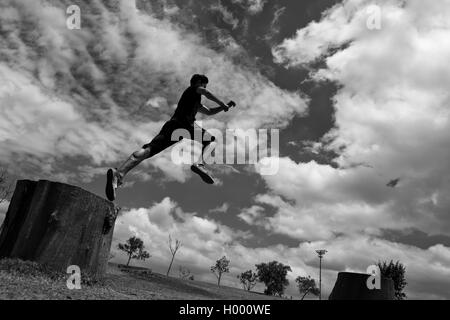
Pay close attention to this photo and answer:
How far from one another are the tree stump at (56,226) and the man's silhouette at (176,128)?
0.47 meters

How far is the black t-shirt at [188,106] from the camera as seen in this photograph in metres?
6.55

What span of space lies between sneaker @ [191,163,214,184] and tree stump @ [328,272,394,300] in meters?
4.06

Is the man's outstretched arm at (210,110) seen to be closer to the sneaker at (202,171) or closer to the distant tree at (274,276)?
the sneaker at (202,171)

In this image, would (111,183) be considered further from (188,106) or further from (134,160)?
(188,106)

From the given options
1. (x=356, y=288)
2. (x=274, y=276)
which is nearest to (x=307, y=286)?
(x=274, y=276)

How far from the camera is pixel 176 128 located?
21.2ft

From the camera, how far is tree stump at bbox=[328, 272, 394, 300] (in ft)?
28.1

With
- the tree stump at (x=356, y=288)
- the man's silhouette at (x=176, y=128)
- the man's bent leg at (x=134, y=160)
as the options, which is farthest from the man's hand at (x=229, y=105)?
the tree stump at (x=356, y=288)

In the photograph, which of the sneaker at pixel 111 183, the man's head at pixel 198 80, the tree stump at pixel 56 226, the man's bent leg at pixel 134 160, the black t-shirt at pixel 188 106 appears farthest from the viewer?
the man's head at pixel 198 80

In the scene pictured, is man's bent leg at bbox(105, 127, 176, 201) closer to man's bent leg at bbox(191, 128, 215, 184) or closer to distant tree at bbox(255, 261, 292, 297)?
man's bent leg at bbox(191, 128, 215, 184)

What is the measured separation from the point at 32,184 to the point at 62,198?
0.80m
